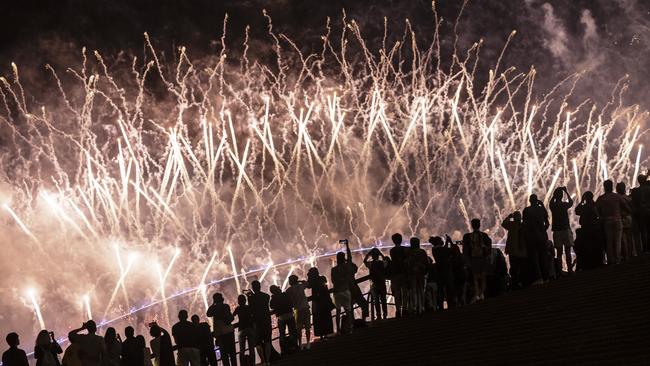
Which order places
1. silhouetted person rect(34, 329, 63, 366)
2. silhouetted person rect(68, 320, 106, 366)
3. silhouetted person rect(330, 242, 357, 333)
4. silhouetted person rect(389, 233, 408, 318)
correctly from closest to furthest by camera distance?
silhouetted person rect(68, 320, 106, 366)
silhouetted person rect(34, 329, 63, 366)
silhouetted person rect(389, 233, 408, 318)
silhouetted person rect(330, 242, 357, 333)

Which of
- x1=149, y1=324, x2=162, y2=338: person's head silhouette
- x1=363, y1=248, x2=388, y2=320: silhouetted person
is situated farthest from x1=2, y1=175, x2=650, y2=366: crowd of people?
x1=363, y1=248, x2=388, y2=320: silhouetted person

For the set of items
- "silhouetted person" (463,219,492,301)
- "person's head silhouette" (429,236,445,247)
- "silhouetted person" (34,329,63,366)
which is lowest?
"silhouetted person" (34,329,63,366)

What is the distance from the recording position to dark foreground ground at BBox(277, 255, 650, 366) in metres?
9.33

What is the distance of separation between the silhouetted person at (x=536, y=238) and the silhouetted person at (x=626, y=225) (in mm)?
1069

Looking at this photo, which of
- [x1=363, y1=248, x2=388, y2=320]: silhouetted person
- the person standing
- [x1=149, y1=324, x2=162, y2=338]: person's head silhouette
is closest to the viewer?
[x1=149, y1=324, x2=162, y2=338]: person's head silhouette

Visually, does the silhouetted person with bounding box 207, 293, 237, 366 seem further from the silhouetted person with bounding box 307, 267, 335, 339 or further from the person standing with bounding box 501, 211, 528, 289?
the person standing with bounding box 501, 211, 528, 289

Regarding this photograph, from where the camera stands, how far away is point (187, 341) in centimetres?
1404

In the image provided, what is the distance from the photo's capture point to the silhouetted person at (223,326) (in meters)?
14.3

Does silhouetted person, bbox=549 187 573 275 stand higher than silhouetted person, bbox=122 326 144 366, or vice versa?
silhouetted person, bbox=549 187 573 275

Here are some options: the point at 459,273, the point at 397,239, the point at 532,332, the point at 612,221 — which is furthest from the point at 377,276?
the point at 532,332

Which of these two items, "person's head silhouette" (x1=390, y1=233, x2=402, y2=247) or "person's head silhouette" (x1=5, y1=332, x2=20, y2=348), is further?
"person's head silhouette" (x1=390, y1=233, x2=402, y2=247)

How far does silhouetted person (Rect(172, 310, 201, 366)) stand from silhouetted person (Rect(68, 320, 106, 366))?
4.28 ft

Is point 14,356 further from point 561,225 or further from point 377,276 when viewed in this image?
point 561,225

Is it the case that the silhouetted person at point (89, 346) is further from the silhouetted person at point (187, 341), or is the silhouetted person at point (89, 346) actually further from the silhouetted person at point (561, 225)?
the silhouetted person at point (561, 225)
